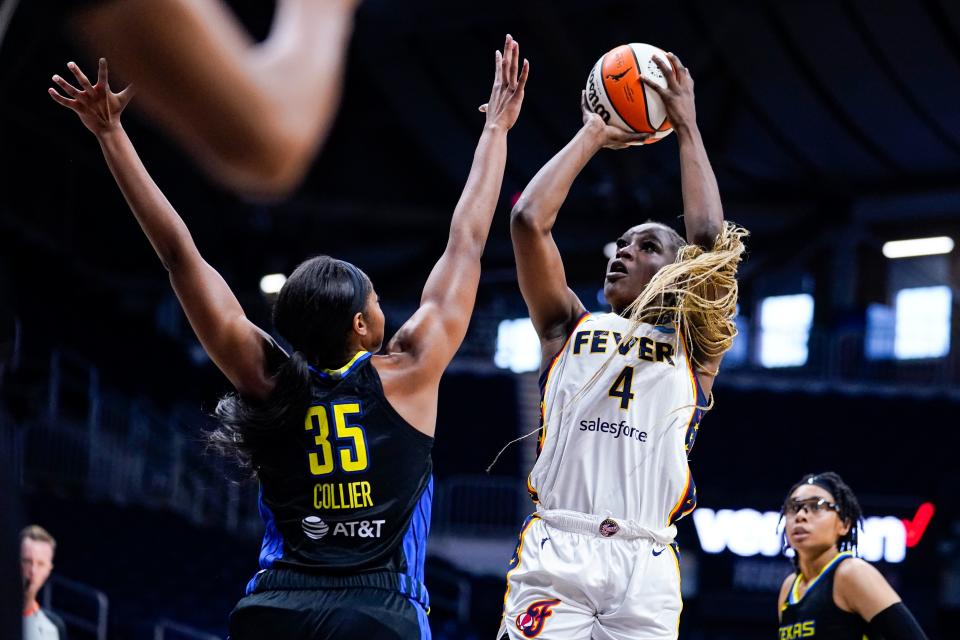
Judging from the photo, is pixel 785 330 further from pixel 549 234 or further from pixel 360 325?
pixel 360 325

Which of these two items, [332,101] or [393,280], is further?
[393,280]

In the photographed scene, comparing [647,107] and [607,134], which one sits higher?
[647,107]

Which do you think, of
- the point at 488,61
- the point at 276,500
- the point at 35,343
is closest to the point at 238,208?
the point at 488,61

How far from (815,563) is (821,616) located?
34 cm

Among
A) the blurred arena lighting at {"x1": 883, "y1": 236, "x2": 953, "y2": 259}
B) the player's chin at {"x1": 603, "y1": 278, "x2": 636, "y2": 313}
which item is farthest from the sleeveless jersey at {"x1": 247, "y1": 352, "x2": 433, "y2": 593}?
the blurred arena lighting at {"x1": 883, "y1": 236, "x2": 953, "y2": 259}

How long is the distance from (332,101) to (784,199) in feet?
73.6

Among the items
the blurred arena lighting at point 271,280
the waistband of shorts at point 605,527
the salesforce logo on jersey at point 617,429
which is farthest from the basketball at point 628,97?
the blurred arena lighting at point 271,280

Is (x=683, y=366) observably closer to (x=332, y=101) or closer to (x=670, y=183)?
(x=332, y=101)

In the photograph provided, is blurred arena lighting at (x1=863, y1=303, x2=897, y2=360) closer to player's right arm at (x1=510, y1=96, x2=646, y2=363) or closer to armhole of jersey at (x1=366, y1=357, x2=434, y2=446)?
player's right arm at (x1=510, y1=96, x2=646, y2=363)

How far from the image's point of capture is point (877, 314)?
20906mm

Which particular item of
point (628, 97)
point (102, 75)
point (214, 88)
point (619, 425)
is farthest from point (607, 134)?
point (214, 88)

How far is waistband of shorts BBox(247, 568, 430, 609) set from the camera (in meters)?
3.22

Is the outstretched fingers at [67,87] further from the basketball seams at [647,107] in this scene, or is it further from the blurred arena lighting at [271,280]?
the blurred arena lighting at [271,280]

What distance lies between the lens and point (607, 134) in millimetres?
4480
